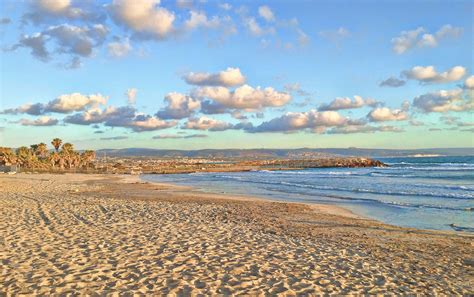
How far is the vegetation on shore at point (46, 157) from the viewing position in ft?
238

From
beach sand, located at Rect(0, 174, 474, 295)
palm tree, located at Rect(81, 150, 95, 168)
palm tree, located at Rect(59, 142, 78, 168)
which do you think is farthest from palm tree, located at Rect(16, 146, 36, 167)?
beach sand, located at Rect(0, 174, 474, 295)

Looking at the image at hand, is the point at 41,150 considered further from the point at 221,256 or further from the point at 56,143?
the point at 221,256

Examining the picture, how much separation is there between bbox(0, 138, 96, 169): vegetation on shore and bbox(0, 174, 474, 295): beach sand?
67.0 m

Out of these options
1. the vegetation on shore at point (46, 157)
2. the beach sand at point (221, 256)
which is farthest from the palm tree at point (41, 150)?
the beach sand at point (221, 256)

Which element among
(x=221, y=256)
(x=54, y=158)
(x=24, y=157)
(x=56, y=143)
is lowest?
(x=221, y=256)

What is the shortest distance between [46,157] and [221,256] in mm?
83640

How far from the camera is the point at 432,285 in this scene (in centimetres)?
709

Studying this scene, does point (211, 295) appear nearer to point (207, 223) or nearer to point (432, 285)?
point (432, 285)

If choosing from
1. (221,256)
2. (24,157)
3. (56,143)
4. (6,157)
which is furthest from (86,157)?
(221,256)

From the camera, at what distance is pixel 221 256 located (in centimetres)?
862

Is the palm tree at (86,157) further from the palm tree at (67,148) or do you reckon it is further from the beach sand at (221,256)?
the beach sand at (221,256)

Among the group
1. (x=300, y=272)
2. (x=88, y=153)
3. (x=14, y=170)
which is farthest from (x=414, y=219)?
(x=88, y=153)

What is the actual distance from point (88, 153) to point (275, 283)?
9003cm

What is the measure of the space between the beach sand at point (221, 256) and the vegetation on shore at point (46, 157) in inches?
2639
